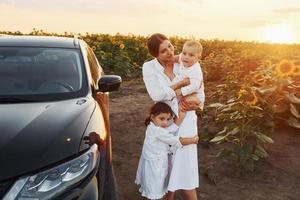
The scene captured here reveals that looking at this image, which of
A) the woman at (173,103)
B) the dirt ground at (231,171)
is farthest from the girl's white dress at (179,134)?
the dirt ground at (231,171)

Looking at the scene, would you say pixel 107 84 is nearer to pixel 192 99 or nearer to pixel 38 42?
pixel 192 99

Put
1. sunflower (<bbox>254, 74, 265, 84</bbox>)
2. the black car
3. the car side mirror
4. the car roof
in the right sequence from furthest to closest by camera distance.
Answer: sunflower (<bbox>254, 74, 265, 84</bbox>) < the car roof < the car side mirror < the black car

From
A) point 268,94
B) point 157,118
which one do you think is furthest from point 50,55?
point 268,94

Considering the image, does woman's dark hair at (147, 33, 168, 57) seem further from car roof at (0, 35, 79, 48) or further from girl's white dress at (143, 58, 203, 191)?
car roof at (0, 35, 79, 48)

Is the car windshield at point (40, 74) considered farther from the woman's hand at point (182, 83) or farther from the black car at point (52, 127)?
the woman's hand at point (182, 83)

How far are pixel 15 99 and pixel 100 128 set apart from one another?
35.4 inches

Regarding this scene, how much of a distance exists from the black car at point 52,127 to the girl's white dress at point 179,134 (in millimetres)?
492

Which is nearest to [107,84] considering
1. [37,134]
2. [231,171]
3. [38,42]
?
[38,42]

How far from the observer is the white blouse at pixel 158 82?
4.70 m

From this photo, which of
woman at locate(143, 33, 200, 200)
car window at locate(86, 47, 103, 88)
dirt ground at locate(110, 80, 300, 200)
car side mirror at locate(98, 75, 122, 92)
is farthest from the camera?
dirt ground at locate(110, 80, 300, 200)

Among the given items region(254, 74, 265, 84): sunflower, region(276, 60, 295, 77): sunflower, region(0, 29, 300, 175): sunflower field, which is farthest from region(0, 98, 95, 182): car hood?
region(254, 74, 265, 84): sunflower

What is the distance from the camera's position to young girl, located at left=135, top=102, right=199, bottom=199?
15.4 feet

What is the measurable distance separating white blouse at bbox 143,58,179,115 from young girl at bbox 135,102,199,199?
62 millimetres

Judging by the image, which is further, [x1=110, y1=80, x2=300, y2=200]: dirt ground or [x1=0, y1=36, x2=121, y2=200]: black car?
[x1=110, y1=80, x2=300, y2=200]: dirt ground
